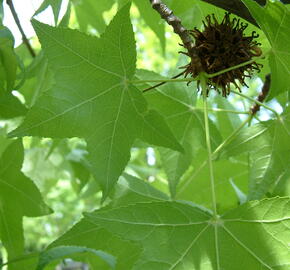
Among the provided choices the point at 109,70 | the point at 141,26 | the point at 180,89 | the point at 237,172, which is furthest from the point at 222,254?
the point at 141,26

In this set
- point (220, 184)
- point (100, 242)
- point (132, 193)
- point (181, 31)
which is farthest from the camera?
point (220, 184)

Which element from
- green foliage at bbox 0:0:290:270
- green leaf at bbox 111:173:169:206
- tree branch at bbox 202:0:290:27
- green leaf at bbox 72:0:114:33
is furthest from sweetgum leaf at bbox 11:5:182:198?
green leaf at bbox 72:0:114:33

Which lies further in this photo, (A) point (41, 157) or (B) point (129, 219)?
(A) point (41, 157)

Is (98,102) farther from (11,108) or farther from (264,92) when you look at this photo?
(264,92)

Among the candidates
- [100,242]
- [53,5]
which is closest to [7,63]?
[53,5]

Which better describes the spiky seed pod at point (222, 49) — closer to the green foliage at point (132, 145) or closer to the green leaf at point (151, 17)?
the green foliage at point (132, 145)

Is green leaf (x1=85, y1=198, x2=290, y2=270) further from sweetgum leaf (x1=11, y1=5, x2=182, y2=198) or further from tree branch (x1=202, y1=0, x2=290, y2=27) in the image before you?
tree branch (x1=202, y1=0, x2=290, y2=27)

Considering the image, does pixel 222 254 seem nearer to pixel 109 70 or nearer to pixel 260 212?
pixel 260 212
